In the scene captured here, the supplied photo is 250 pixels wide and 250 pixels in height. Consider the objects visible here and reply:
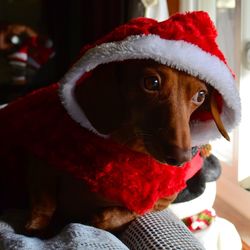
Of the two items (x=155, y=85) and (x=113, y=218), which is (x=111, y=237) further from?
(x=155, y=85)

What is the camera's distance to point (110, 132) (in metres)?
0.87

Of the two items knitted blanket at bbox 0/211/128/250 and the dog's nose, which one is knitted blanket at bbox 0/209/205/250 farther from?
the dog's nose

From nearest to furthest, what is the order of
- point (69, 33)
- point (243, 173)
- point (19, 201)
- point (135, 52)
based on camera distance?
point (135, 52) → point (19, 201) → point (243, 173) → point (69, 33)

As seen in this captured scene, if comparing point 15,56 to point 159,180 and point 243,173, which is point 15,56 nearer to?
point 243,173

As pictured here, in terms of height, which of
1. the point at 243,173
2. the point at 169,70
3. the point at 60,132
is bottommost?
the point at 243,173

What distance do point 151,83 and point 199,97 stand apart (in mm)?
101

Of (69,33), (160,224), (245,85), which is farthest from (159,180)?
(69,33)

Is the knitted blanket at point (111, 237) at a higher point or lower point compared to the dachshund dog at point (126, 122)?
lower

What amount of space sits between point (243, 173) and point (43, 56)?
3.42 ft

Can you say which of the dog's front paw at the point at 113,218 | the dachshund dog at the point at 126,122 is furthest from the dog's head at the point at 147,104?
the dog's front paw at the point at 113,218

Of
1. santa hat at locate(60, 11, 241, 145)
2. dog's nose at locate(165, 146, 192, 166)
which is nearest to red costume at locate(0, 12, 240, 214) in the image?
santa hat at locate(60, 11, 241, 145)

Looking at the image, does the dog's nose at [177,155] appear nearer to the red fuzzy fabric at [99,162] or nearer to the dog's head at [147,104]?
the dog's head at [147,104]

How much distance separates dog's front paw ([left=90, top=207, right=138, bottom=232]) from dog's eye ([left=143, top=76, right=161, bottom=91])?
0.92 feet

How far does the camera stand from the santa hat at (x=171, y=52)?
0.77 metres
